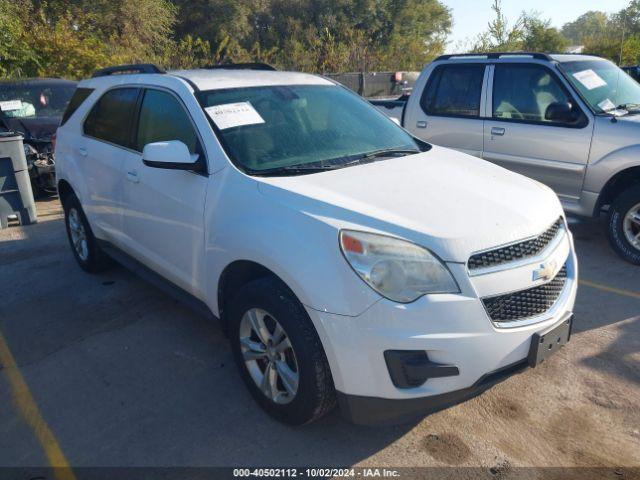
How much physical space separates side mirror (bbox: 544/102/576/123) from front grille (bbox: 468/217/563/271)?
2.98 metres

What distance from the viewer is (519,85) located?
19.4ft

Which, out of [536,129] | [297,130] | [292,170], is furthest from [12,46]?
[292,170]

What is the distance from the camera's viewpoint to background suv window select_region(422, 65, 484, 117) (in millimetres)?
6250

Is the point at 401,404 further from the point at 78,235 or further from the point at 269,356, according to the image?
the point at 78,235

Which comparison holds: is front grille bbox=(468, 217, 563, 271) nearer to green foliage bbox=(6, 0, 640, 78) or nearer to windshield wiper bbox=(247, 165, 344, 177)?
windshield wiper bbox=(247, 165, 344, 177)

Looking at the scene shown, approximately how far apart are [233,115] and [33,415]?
6.88ft

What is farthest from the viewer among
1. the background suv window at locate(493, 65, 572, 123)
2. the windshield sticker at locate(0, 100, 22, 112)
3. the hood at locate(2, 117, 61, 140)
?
the windshield sticker at locate(0, 100, 22, 112)

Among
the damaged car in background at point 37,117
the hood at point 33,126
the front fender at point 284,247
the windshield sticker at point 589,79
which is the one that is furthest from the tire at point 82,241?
the windshield sticker at point 589,79

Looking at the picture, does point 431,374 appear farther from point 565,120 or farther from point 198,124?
point 565,120

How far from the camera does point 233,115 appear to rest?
11.3 ft

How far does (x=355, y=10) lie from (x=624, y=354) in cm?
3079

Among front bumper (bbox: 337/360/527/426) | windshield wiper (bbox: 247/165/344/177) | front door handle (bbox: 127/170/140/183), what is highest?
windshield wiper (bbox: 247/165/344/177)

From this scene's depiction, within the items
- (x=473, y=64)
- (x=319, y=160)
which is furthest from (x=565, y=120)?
(x=319, y=160)

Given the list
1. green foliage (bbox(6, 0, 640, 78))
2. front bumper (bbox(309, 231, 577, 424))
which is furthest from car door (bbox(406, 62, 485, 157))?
green foliage (bbox(6, 0, 640, 78))
